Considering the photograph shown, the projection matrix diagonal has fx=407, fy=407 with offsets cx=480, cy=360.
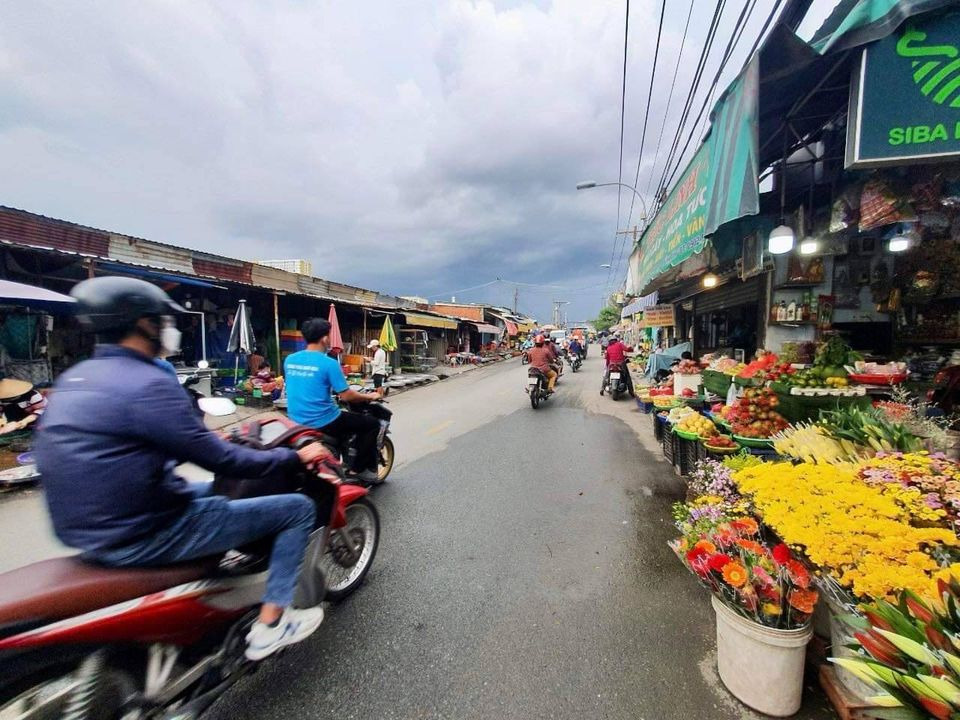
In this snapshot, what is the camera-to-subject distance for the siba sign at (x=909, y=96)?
2432mm

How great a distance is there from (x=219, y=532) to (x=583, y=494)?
12.1 ft

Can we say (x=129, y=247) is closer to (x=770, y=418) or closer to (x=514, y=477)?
(x=514, y=477)

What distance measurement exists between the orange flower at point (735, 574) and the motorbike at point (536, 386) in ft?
25.5

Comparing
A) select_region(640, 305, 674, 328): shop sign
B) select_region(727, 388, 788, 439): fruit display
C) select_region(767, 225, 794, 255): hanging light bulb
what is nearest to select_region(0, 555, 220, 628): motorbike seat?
select_region(727, 388, 788, 439): fruit display

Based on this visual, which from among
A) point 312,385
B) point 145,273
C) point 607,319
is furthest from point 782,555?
point 607,319

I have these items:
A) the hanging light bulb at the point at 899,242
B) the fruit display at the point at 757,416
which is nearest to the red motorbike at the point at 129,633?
the fruit display at the point at 757,416

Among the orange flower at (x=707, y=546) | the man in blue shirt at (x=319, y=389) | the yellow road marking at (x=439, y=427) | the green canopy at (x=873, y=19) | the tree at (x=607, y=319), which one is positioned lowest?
the yellow road marking at (x=439, y=427)

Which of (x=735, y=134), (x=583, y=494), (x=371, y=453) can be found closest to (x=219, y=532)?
(x=371, y=453)

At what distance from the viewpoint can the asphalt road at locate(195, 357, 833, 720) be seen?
198 cm

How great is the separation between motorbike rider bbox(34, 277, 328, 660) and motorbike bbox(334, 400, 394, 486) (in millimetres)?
2286

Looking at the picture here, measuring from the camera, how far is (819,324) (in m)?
5.80

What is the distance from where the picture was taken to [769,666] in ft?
6.15

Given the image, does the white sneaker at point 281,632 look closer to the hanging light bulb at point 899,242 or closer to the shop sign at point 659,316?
the hanging light bulb at point 899,242

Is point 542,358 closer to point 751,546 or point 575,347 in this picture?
point 751,546
